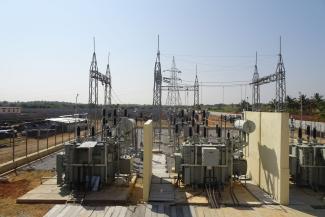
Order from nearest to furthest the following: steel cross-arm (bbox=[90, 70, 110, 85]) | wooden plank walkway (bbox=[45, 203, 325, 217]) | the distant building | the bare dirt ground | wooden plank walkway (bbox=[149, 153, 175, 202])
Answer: wooden plank walkway (bbox=[45, 203, 325, 217])
the bare dirt ground
wooden plank walkway (bbox=[149, 153, 175, 202])
steel cross-arm (bbox=[90, 70, 110, 85])
the distant building

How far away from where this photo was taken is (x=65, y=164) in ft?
43.0

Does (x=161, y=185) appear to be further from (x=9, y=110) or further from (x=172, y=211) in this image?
(x=9, y=110)

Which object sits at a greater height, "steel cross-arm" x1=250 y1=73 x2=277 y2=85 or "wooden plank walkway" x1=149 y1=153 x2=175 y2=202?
"steel cross-arm" x1=250 y1=73 x2=277 y2=85

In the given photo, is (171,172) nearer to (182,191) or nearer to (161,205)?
(182,191)

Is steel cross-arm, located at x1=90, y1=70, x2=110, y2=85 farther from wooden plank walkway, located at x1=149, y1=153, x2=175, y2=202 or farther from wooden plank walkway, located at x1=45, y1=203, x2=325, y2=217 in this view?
wooden plank walkway, located at x1=45, y1=203, x2=325, y2=217

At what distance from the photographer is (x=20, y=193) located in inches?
506

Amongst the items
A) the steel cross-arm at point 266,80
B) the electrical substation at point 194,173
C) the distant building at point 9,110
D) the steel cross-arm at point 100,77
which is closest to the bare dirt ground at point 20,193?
the electrical substation at point 194,173

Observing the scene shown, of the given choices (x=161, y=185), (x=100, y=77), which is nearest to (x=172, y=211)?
(x=161, y=185)

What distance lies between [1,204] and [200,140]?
24.8 ft

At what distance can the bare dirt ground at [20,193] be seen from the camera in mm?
10555

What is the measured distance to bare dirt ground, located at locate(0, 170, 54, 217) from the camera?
10555 mm

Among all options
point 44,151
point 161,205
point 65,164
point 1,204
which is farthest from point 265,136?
Result: point 44,151

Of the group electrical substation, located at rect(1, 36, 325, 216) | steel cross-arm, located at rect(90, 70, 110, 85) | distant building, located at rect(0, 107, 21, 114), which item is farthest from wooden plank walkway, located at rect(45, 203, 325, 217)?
distant building, located at rect(0, 107, 21, 114)

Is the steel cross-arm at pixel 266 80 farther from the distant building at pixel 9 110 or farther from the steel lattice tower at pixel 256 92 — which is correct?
the distant building at pixel 9 110
